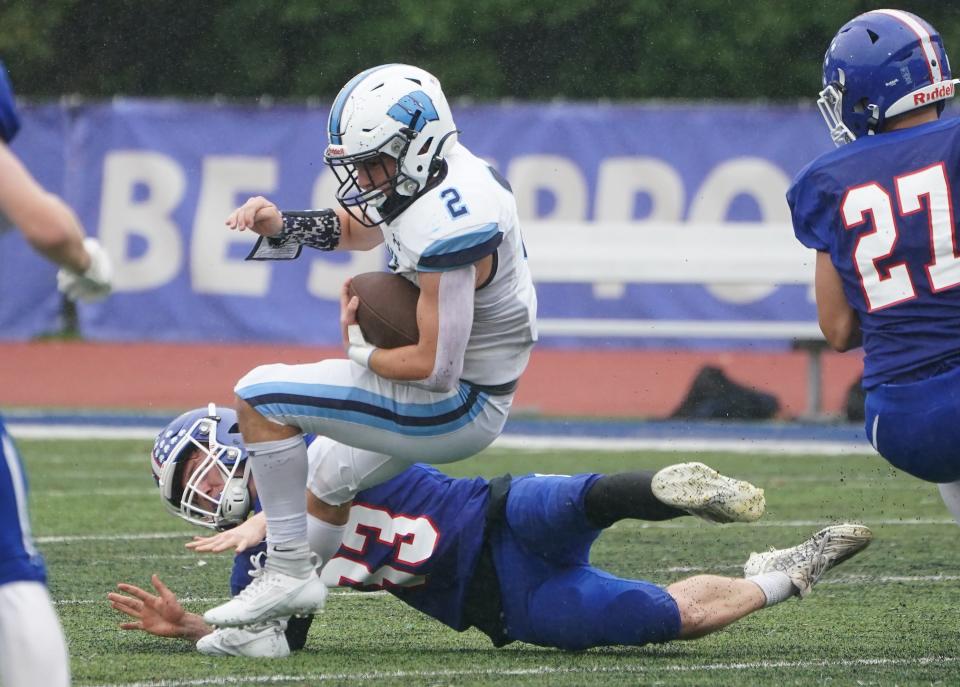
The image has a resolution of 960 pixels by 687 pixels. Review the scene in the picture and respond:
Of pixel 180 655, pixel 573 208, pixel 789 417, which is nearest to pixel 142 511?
pixel 180 655

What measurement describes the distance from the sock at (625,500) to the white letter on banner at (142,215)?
962 centimetres

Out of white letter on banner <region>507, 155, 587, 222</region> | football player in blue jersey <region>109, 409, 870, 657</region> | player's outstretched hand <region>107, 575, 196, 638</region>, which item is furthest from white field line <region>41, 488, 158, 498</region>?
white letter on banner <region>507, 155, 587, 222</region>

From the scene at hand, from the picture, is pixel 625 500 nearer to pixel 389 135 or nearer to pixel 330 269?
pixel 389 135

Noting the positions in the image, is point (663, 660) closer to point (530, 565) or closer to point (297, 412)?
point (530, 565)

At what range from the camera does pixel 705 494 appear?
3.48 metres

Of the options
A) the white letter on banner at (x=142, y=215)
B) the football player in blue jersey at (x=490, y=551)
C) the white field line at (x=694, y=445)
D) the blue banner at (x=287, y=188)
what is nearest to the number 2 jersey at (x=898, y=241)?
the football player in blue jersey at (x=490, y=551)

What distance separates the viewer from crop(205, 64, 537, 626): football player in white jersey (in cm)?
355

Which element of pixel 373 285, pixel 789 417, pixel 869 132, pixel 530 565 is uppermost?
pixel 869 132

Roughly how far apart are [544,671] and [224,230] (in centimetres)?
969

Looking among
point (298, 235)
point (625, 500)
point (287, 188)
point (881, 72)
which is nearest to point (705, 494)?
point (625, 500)

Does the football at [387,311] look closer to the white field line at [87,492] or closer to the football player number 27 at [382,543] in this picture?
the football player number 27 at [382,543]

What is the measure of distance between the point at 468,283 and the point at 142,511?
11.4 feet

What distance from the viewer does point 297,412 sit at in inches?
143

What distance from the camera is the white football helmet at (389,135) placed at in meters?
3.63
